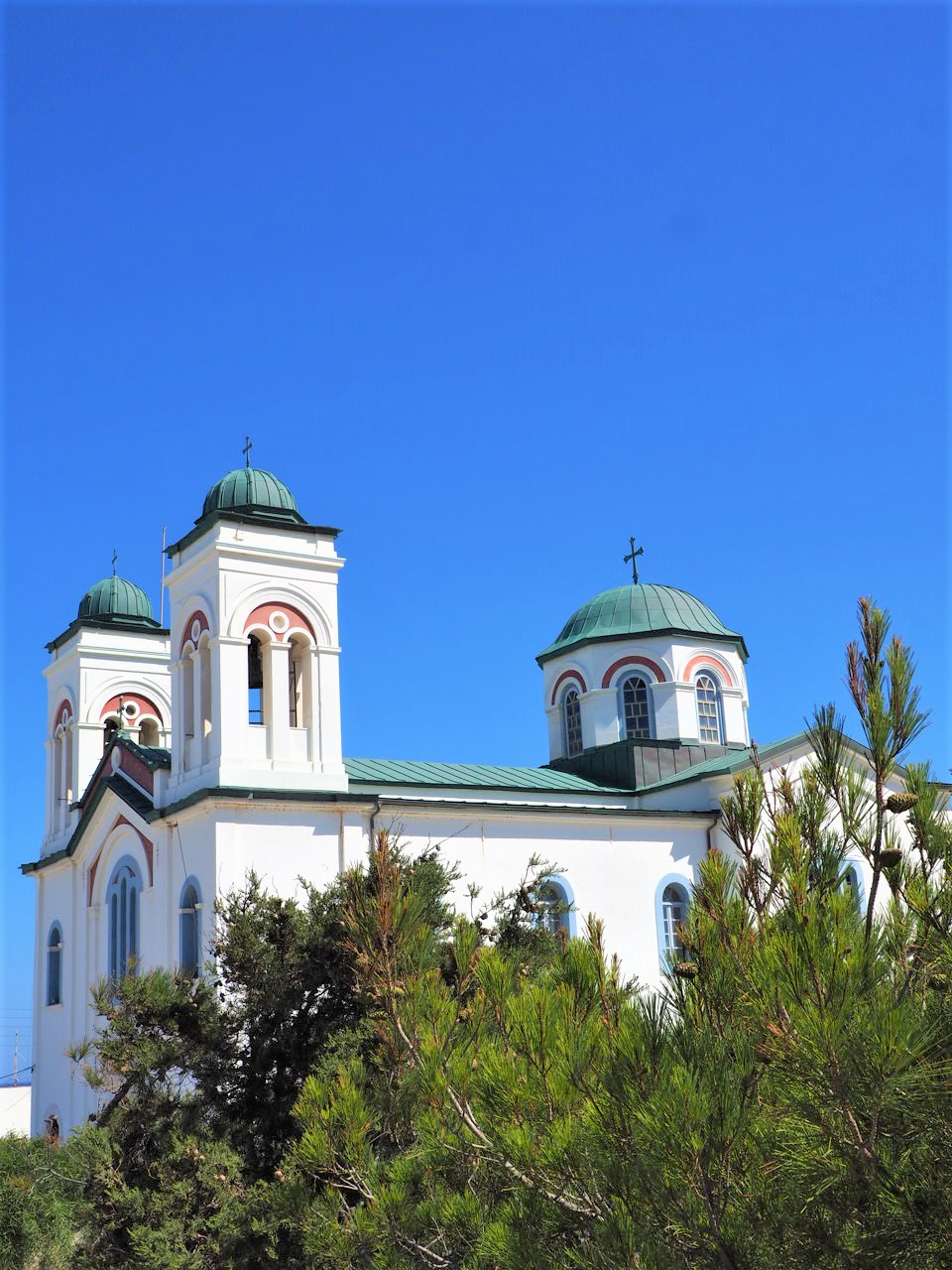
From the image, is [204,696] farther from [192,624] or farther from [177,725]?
[192,624]

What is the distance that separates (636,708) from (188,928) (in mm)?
10405

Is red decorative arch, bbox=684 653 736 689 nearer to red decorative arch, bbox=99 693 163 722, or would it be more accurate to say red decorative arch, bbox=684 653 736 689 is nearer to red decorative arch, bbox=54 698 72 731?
red decorative arch, bbox=99 693 163 722

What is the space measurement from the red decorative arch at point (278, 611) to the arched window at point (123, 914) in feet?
14.8

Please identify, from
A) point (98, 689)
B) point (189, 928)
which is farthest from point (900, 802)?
point (98, 689)

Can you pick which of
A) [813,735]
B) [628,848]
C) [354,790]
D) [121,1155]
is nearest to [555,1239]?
[813,735]

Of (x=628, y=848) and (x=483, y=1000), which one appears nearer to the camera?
(x=483, y=1000)

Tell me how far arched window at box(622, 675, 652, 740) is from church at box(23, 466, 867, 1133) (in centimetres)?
4

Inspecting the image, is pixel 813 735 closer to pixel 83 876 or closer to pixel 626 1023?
pixel 626 1023

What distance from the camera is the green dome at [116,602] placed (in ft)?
85.5

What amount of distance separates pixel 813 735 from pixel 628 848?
52.9 feet

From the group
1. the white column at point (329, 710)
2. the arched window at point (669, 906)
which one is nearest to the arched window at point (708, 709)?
the arched window at point (669, 906)

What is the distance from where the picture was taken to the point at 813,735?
5496mm

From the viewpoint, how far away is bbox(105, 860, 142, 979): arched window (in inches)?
807

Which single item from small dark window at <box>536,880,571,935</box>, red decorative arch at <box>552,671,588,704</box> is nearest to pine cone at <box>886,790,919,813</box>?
small dark window at <box>536,880,571,935</box>
